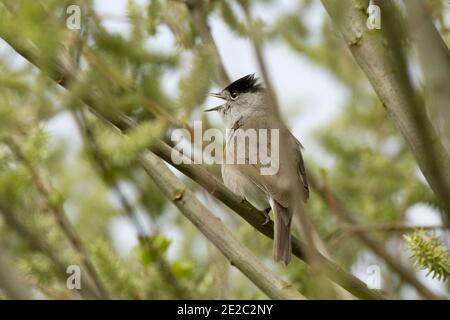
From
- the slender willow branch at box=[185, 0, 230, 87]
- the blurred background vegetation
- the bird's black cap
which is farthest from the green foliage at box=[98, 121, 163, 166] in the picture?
the bird's black cap

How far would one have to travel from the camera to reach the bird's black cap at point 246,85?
4.76 meters

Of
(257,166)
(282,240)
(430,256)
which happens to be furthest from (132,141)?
(257,166)

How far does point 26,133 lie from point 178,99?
854mm

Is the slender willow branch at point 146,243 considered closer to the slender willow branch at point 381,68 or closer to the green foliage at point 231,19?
the green foliage at point 231,19

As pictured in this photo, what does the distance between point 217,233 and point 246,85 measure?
2.35 meters

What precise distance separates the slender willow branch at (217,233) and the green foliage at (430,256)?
44cm

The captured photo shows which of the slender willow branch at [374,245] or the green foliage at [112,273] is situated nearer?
the green foliage at [112,273]

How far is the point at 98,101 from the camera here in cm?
220

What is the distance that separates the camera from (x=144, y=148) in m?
2.27

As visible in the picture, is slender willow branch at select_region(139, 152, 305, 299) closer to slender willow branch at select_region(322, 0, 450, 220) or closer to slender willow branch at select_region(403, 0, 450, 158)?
slender willow branch at select_region(322, 0, 450, 220)

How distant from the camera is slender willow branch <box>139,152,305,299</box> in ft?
8.55

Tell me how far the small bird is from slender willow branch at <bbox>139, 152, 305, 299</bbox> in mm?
340

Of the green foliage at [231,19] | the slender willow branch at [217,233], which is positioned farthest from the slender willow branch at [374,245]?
the slender willow branch at [217,233]
